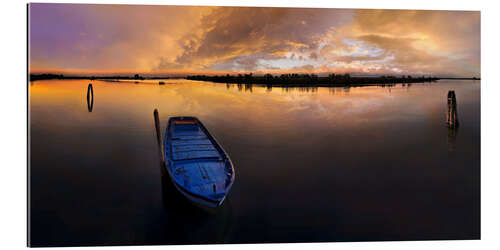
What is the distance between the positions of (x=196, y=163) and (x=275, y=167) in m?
1.11

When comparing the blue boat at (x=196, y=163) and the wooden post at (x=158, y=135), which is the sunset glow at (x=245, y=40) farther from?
the blue boat at (x=196, y=163)

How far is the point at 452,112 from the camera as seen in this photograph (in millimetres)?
3902

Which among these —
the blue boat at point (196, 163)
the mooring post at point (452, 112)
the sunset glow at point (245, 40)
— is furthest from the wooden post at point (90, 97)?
the mooring post at point (452, 112)

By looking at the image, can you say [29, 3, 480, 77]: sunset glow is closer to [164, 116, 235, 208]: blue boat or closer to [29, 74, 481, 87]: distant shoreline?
[29, 74, 481, 87]: distant shoreline

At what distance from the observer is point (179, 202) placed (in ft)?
11.6

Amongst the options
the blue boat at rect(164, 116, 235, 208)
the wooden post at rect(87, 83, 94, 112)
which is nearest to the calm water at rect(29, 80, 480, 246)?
the wooden post at rect(87, 83, 94, 112)

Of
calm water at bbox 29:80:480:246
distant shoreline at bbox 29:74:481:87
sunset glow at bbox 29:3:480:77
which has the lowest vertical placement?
calm water at bbox 29:80:480:246

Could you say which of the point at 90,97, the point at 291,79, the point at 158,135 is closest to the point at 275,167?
the point at 291,79

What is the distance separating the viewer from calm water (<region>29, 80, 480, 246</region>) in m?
3.46

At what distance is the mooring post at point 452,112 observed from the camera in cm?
379

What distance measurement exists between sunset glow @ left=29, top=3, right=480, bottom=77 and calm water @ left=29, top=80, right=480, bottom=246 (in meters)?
0.26

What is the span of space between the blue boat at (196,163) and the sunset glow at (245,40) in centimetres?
105

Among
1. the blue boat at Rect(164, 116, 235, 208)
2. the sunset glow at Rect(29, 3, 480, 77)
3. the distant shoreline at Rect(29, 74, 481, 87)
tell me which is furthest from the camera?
the distant shoreline at Rect(29, 74, 481, 87)

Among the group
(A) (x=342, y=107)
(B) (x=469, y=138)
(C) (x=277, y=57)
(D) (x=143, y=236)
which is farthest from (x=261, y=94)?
(B) (x=469, y=138)
